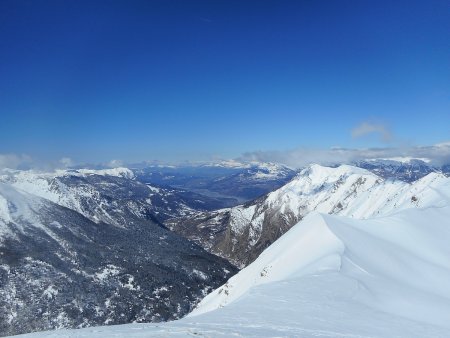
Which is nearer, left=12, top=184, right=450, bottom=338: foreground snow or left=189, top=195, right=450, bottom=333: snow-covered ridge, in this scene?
left=12, top=184, right=450, bottom=338: foreground snow

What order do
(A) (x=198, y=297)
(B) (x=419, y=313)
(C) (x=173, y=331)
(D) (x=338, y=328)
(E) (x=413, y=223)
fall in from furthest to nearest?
(A) (x=198, y=297), (E) (x=413, y=223), (B) (x=419, y=313), (D) (x=338, y=328), (C) (x=173, y=331)

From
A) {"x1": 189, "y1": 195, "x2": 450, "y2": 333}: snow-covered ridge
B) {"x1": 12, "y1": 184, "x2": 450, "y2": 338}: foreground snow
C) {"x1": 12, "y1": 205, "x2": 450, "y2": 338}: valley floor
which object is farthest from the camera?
{"x1": 189, "y1": 195, "x2": 450, "y2": 333}: snow-covered ridge

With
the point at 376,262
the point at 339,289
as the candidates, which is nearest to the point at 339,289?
the point at 339,289

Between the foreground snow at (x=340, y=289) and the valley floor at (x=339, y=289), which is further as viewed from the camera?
the foreground snow at (x=340, y=289)

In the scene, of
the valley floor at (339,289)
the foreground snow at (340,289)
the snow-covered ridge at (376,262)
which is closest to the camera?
the valley floor at (339,289)

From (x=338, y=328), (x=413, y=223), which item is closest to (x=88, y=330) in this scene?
(x=338, y=328)

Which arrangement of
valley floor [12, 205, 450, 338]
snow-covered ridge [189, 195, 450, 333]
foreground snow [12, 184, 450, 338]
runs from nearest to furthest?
1. valley floor [12, 205, 450, 338]
2. foreground snow [12, 184, 450, 338]
3. snow-covered ridge [189, 195, 450, 333]

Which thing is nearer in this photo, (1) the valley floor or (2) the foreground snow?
(1) the valley floor

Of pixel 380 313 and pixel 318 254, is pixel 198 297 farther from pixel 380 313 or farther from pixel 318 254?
pixel 380 313

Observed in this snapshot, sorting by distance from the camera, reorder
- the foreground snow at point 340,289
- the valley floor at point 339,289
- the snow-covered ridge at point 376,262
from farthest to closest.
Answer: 1. the snow-covered ridge at point 376,262
2. the foreground snow at point 340,289
3. the valley floor at point 339,289
